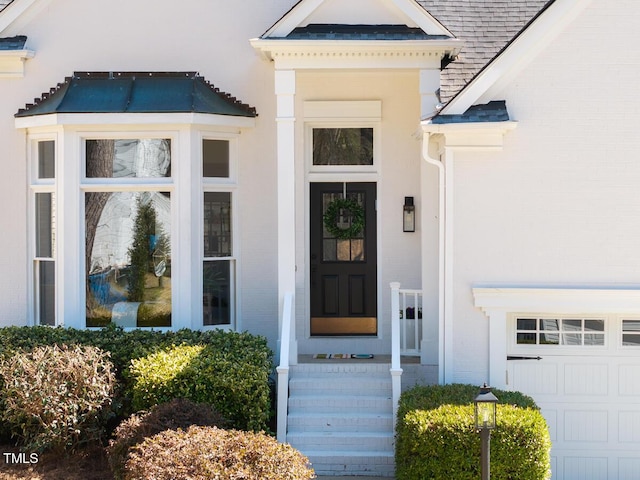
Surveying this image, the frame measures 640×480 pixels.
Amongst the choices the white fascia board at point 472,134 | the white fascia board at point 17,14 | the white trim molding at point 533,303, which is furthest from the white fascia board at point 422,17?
the white fascia board at point 17,14

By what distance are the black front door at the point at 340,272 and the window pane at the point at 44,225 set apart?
3.54 m

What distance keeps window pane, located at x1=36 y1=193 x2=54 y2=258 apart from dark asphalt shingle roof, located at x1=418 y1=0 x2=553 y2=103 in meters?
5.65

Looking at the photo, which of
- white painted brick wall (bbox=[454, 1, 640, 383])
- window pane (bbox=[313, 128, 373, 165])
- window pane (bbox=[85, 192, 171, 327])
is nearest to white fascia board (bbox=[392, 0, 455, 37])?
white painted brick wall (bbox=[454, 1, 640, 383])

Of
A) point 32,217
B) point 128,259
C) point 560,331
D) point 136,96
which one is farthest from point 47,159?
point 560,331

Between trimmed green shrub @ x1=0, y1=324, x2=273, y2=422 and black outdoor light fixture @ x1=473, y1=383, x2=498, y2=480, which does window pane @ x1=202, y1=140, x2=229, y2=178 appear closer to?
trimmed green shrub @ x1=0, y1=324, x2=273, y2=422

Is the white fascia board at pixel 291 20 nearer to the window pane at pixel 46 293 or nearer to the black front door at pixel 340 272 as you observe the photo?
the black front door at pixel 340 272

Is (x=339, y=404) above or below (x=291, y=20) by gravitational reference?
below

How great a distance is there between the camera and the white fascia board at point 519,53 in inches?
384

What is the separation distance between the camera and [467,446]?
8.57m

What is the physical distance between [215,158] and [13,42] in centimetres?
314

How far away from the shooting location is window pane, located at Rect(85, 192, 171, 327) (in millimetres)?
11602

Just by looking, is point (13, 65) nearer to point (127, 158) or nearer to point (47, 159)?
point (47, 159)

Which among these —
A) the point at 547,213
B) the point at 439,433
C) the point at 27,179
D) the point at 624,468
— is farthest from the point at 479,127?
the point at 27,179

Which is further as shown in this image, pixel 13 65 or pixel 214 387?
pixel 13 65
